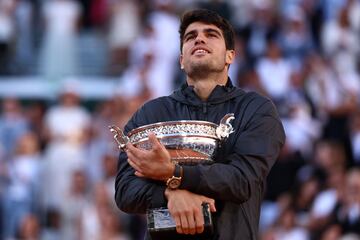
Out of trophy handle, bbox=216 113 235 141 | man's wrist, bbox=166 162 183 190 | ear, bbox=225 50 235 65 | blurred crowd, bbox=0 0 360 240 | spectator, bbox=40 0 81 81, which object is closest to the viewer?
man's wrist, bbox=166 162 183 190

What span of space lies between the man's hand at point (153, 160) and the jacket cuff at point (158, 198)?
0.11m

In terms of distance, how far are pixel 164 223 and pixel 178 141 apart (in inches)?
14.2

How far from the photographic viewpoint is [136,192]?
5.65m

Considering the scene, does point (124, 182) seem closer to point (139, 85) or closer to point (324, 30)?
point (139, 85)

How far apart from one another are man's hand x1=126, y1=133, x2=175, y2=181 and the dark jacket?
10 cm

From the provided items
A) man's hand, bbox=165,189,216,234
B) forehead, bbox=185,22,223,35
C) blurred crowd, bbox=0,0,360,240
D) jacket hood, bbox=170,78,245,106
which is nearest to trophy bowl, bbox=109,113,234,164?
man's hand, bbox=165,189,216,234

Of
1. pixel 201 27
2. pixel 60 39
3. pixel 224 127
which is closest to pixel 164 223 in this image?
pixel 224 127

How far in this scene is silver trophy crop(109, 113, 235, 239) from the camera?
5.52m

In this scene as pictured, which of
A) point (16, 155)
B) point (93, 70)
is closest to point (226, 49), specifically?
point (16, 155)

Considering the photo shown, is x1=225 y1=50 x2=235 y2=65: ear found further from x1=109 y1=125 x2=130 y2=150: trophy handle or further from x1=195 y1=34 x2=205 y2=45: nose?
x1=109 y1=125 x2=130 y2=150: trophy handle

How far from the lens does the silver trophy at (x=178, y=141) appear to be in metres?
5.52

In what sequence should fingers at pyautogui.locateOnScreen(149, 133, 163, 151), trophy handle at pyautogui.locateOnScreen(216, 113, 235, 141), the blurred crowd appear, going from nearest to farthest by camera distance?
fingers at pyautogui.locateOnScreen(149, 133, 163, 151), trophy handle at pyautogui.locateOnScreen(216, 113, 235, 141), the blurred crowd

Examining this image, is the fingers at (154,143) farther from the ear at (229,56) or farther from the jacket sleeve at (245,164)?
the ear at (229,56)

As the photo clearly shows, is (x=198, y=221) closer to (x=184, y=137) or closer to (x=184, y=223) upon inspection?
(x=184, y=223)
